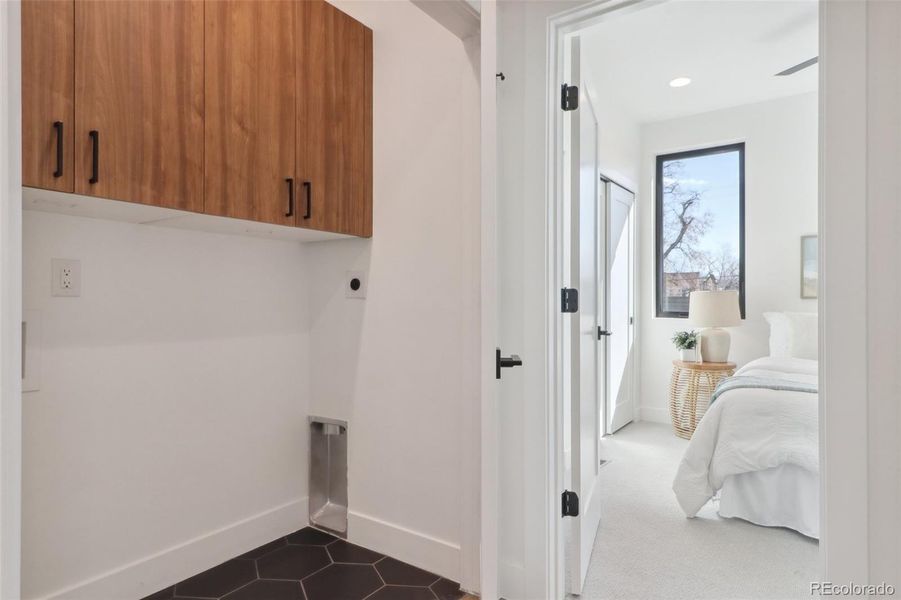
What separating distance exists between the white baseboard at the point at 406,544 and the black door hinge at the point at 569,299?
1.05 meters

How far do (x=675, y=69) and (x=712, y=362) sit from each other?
7.67ft

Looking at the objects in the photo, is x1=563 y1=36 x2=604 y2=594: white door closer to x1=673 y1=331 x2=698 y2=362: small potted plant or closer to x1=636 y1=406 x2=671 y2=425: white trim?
x1=673 y1=331 x2=698 y2=362: small potted plant

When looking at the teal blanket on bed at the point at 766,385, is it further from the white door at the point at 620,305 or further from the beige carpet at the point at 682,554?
the white door at the point at 620,305

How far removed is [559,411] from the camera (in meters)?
1.92

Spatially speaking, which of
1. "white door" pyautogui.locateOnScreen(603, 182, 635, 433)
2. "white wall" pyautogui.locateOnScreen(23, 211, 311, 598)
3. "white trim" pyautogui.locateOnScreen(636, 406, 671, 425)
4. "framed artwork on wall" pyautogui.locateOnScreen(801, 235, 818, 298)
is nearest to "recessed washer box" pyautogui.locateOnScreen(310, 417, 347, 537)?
"white wall" pyautogui.locateOnScreen(23, 211, 311, 598)

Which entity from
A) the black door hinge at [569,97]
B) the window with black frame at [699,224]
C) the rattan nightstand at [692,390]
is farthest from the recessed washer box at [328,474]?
the window with black frame at [699,224]

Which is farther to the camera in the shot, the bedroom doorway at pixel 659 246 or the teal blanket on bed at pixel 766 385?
the teal blanket on bed at pixel 766 385

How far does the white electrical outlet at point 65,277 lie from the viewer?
1.72 metres

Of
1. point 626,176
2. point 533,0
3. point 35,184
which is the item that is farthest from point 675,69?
point 35,184

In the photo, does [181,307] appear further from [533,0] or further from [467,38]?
[533,0]

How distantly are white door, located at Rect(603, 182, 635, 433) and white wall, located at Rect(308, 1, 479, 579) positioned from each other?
87.6 inches
